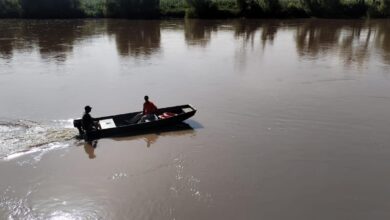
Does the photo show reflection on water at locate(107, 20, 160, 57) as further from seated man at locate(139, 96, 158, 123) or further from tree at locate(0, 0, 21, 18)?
seated man at locate(139, 96, 158, 123)

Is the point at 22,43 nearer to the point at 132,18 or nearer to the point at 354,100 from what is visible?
the point at 132,18

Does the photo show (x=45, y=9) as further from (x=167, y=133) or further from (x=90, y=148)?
(x=90, y=148)

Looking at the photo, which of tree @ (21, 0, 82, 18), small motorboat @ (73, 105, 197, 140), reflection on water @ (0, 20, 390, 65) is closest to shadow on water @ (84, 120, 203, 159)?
small motorboat @ (73, 105, 197, 140)

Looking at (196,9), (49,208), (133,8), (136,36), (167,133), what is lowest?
(49,208)

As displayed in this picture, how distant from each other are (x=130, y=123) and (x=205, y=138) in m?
2.36

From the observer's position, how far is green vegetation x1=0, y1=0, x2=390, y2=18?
4488 centimetres

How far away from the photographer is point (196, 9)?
4503 centimetres

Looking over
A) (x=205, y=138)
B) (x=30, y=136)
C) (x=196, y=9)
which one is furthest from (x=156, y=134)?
(x=196, y=9)

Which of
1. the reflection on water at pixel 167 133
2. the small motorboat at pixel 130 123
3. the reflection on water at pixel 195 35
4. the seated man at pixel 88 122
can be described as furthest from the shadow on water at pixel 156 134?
the reflection on water at pixel 195 35

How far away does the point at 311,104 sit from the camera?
1548 cm

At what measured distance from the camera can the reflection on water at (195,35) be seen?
25.9 m

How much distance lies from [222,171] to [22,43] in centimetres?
2319

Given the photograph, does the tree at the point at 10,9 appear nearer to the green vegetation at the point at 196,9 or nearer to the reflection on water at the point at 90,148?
the green vegetation at the point at 196,9

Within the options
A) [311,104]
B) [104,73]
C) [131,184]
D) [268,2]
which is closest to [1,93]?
[104,73]
